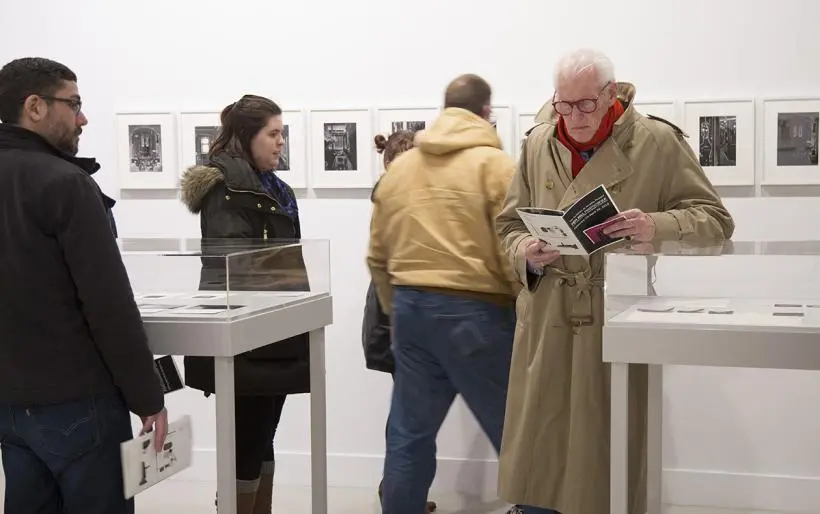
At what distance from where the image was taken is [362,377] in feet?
19.6

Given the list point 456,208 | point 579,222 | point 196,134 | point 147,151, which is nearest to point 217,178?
point 456,208

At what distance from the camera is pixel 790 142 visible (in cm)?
529

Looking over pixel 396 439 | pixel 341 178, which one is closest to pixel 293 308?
pixel 396 439

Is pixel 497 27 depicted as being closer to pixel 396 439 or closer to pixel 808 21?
pixel 808 21

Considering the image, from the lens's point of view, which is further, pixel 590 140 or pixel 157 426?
pixel 590 140

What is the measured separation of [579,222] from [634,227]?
20 centimetres

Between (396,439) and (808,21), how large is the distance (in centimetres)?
291

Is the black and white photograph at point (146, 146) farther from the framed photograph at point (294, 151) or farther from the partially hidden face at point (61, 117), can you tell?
the partially hidden face at point (61, 117)

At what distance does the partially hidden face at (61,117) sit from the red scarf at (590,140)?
4.97ft

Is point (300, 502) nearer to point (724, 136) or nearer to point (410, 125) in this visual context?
point (410, 125)

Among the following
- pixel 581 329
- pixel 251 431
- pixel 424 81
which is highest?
pixel 424 81

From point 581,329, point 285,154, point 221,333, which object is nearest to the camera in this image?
point 221,333

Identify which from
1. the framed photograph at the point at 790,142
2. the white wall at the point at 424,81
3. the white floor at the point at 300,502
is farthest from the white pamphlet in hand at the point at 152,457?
the framed photograph at the point at 790,142

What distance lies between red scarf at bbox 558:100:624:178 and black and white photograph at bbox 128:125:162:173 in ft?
10.5
